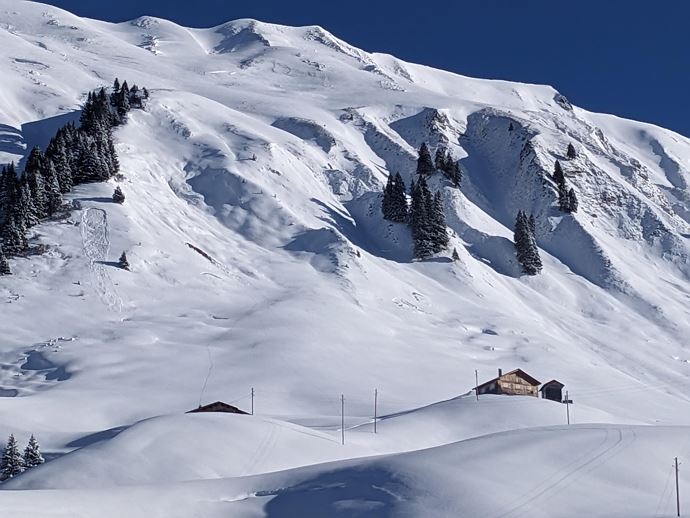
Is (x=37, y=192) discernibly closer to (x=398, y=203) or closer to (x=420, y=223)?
(x=420, y=223)

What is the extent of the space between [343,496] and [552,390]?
43.8 meters

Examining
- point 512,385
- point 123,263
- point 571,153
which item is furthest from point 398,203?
point 571,153

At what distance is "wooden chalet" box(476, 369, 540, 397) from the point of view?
64.6 m

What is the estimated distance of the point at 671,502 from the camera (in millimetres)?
28375

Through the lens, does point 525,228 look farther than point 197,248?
Yes

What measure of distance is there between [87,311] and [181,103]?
59.0m

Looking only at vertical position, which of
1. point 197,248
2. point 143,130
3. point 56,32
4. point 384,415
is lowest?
point 384,415

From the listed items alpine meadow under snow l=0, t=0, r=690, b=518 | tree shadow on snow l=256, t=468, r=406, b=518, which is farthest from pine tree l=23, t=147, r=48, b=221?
tree shadow on snow l=256, t=468, r=406, b=518

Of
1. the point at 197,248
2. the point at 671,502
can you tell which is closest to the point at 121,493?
the point at 671,502

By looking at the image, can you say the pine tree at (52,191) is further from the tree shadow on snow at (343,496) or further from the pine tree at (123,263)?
the tree shadow on snow at (343,496)

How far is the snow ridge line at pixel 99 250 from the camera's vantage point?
234 feet

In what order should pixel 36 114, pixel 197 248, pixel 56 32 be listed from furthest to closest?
pixel 56 32, pixel 36 114, pixel 197 248

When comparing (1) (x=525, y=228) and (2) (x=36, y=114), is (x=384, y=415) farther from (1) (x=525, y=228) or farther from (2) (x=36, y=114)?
(2) (x=36, y=114)

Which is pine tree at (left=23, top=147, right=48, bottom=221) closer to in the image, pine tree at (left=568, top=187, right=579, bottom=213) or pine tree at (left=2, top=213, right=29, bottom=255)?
pine tree at (left=2, top=213, right=29, bottom=255)
